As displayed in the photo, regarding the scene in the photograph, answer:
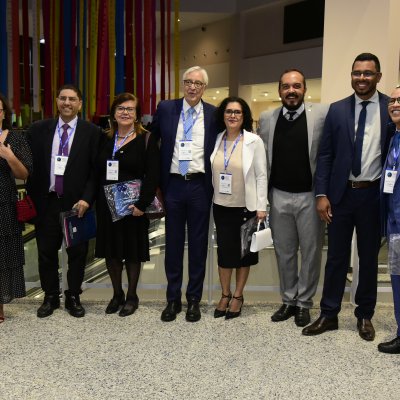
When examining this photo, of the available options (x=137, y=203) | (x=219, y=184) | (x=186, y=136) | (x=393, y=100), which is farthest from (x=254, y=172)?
(x=393, y=100)

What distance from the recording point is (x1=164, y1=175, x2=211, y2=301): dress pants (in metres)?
3.23

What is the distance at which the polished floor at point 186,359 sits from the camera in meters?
2.38

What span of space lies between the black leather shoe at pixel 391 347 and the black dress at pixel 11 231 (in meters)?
2.46

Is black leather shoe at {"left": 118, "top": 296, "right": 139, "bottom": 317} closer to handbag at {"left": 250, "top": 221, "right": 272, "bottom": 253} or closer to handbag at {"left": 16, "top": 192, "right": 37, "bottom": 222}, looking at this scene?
handbag at {"left": 16, "top": 192, "right": 37, "bottom": 222}

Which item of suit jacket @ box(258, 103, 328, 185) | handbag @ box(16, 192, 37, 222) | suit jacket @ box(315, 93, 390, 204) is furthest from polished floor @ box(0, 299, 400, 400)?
suit jacket @ box(258, 103, 328, 185)

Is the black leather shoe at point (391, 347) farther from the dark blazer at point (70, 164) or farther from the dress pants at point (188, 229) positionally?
the dark blazer at point (70, 164)

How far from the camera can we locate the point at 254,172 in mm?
3131

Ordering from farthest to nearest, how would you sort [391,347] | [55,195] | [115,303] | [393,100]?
[115,303], [55,195], [391,347], [393,100]

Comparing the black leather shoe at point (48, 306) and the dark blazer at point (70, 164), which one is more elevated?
the dark blazer at point (70, 164)

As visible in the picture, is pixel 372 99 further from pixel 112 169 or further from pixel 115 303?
pixel 115 303

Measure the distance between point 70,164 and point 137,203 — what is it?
21.2 inches

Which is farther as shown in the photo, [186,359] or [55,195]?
[55,195]

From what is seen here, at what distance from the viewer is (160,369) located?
2.60 metres

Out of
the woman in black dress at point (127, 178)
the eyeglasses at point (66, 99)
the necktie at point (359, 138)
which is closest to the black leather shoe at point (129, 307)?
the woman in black dress at point (127, 178)
